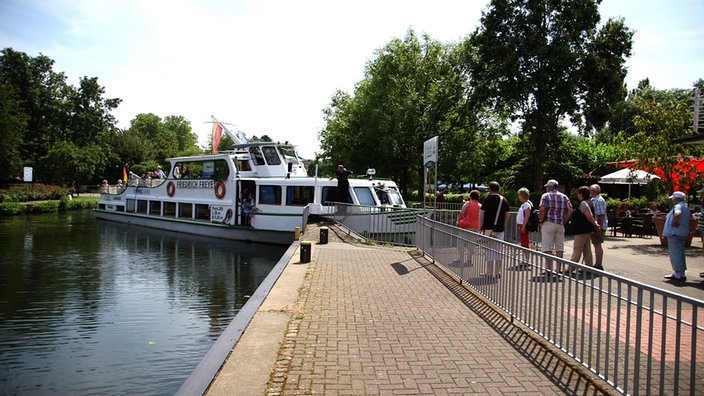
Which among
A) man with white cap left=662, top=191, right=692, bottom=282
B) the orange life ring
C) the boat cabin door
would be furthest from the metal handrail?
the orange life ring

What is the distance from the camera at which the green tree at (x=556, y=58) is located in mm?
21875

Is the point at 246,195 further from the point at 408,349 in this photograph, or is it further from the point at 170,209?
the point at 408,349

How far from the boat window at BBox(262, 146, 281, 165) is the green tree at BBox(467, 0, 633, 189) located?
33.3 ft

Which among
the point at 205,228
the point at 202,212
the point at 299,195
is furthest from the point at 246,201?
the point at 202,212

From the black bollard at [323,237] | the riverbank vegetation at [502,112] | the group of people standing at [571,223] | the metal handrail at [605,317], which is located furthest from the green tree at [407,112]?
the metal handrail at [605,317]

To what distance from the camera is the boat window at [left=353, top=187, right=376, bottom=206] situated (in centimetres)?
1902

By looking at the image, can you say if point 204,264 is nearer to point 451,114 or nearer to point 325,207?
point 325,207

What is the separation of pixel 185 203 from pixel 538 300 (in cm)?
2257

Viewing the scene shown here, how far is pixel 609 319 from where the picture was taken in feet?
14.3

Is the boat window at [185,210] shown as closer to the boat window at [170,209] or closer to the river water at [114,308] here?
the boat window at [170,209]

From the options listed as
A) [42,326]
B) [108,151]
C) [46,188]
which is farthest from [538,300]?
[108,151]

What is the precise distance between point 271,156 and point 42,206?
78.5ft

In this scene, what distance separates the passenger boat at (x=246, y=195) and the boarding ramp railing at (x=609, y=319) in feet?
38.0

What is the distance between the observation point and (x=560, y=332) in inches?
203
